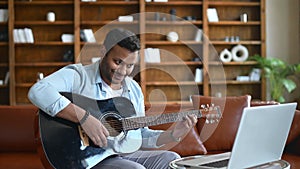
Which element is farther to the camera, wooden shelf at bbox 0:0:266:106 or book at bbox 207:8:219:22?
book at bbox 207:8:219:22

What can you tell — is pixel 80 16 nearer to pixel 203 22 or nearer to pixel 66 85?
pixel 203 22

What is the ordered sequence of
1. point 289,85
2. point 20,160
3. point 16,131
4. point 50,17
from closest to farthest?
point 20,160 → point 16,131 → point 289,85 → point 50,17

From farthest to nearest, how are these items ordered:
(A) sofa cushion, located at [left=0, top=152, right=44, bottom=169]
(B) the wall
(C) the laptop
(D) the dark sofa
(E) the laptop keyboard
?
1. (B) the wall
2. (D) the dark sofa
3. (A) sofa cushion, located at [left=0, top=152, right=44, bottom=169]
4. (E) the laptop keyboard
5. (C) the laptop

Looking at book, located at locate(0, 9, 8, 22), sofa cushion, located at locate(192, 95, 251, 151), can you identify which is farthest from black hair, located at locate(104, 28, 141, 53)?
book, located at locate(0, 9, 8, 22)

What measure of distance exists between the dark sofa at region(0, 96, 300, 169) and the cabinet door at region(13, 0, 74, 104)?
117 inches

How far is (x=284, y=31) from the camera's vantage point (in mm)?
6625

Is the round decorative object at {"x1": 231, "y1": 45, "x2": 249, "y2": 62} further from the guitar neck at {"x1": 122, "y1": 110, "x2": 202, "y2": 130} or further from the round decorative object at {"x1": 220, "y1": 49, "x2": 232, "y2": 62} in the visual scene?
the guitar neck at {"x1": 122, "y1": 110, "x2": 202, "y2": 130}

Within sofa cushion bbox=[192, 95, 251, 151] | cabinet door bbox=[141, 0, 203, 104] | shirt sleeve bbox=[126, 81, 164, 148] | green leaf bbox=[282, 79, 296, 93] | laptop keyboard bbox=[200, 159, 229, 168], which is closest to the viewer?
laptop keyboard bbox=[200, 159, 229, 168]

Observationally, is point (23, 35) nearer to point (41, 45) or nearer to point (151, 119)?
point (41, 45)

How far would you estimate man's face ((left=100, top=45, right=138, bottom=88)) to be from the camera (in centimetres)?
248

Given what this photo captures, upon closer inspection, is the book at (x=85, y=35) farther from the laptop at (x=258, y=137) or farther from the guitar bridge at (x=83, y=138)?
the laptop at (x=258, y=137)

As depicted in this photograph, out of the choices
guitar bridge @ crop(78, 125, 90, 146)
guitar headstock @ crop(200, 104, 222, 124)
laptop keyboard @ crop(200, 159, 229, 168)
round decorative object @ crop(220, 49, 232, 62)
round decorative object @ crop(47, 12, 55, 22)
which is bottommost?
laptop keyboard @ crop(200, 159, 229, 168)

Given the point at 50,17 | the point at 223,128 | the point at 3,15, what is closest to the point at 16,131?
the point at 223,128

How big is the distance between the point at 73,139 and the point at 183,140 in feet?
3.56
